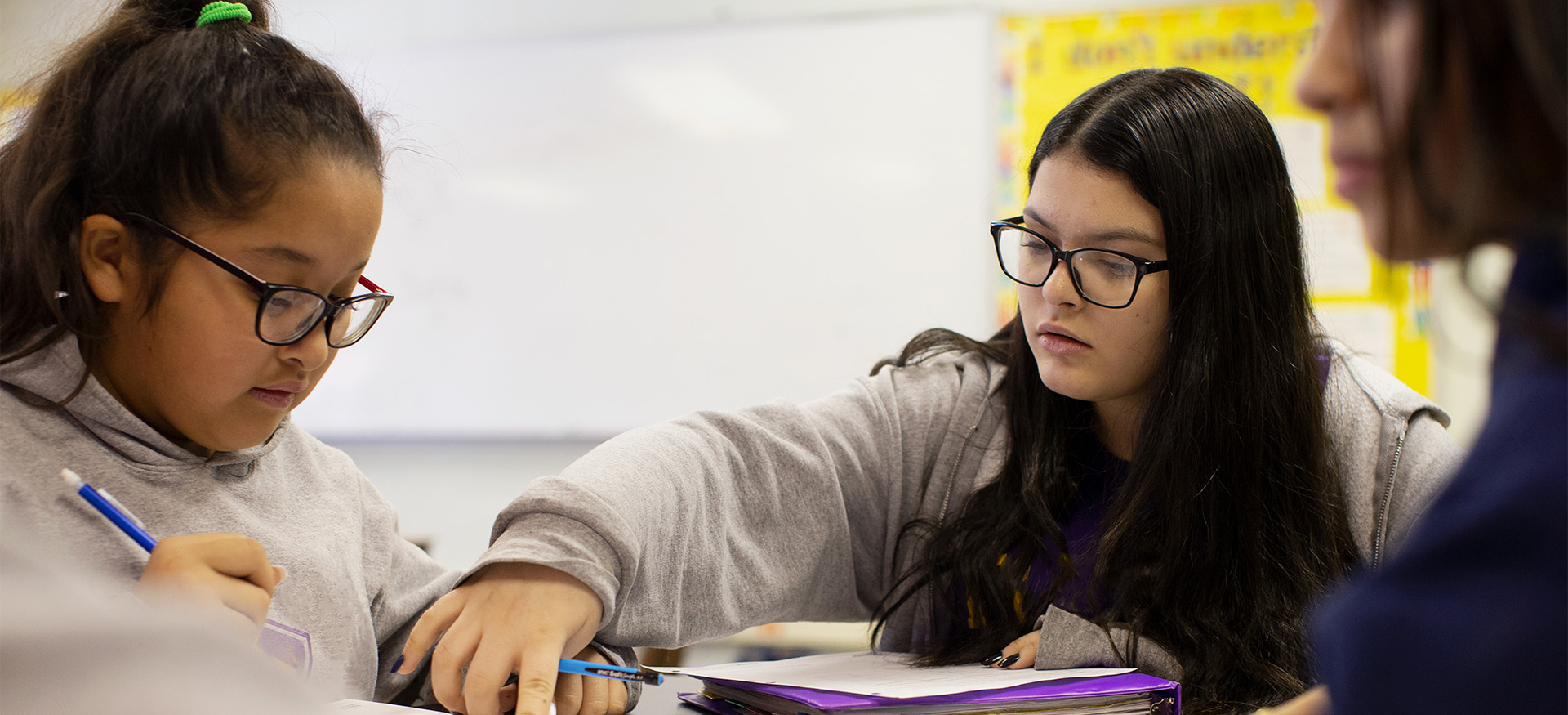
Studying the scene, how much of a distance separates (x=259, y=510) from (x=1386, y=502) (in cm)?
104

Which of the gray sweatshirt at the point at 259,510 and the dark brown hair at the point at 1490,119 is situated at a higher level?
the dark brown hair at the point at 1490,119

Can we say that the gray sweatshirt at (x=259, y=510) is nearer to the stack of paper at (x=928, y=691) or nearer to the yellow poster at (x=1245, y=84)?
the stack of paper at (x=928, y=691)

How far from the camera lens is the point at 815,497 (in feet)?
3.39

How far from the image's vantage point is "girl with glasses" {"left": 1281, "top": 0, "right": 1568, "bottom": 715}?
11.5 inches

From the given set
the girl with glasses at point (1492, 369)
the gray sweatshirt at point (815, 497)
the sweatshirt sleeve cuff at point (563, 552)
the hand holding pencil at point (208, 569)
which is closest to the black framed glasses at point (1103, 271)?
the gray sweatshirt at point (815, 497)

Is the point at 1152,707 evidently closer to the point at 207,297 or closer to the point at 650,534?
the point at 650,534

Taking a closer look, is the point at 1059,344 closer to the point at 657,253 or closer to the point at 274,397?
the point at 274,397

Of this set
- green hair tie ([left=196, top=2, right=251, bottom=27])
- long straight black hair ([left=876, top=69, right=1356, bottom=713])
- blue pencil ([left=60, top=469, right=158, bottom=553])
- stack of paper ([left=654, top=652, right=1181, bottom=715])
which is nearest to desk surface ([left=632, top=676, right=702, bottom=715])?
stack of paper ([left=654, top=652, right=1181, bottom=715])

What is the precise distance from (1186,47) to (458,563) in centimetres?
240

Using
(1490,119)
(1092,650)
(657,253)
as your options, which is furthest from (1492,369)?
(657,253)

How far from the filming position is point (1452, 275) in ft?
1.19

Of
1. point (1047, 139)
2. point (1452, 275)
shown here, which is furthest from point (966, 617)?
point (1452, 275)

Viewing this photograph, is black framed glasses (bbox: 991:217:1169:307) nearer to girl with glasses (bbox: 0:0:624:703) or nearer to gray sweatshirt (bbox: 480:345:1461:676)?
gray sweatshirt (bbox: 480:345:1461:676)

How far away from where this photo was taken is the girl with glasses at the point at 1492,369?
291 mm
